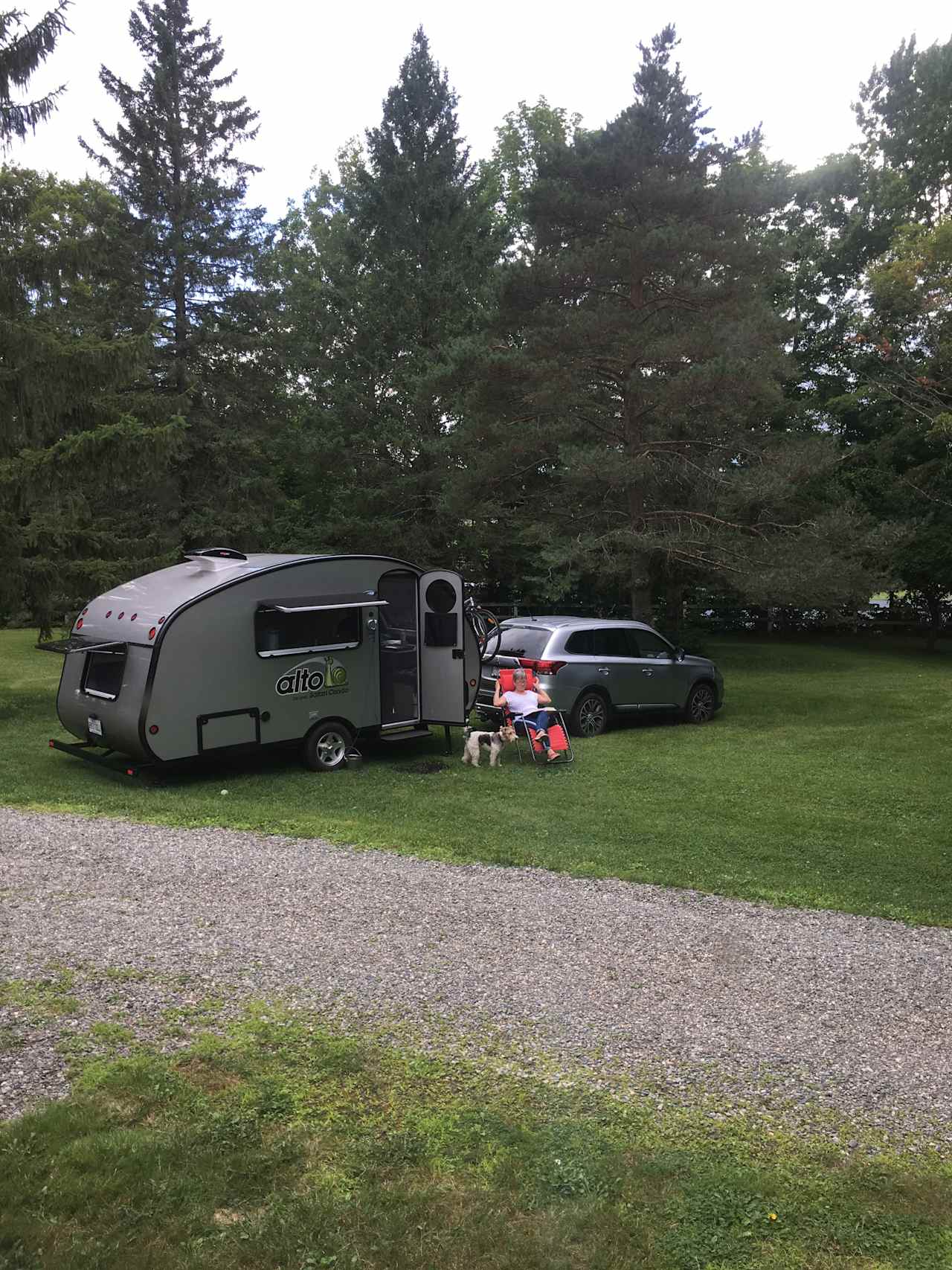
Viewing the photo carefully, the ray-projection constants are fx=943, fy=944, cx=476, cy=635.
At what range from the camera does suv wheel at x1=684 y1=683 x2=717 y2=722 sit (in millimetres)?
14547

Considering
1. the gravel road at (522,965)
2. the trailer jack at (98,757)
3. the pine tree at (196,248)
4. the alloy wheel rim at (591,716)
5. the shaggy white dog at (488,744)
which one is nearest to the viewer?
the gravel road at (522,965)

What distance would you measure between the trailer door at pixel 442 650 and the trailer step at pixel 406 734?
166 millimetres

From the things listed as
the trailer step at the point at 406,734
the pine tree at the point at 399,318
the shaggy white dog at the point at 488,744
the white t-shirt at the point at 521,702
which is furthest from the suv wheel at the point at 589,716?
the pine tree at the point at 399,318

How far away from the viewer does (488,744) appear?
441 inches

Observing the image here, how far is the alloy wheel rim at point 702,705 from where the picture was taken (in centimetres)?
1464

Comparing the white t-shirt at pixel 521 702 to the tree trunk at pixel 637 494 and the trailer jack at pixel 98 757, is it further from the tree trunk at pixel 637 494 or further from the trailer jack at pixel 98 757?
the tree trunk at pixel 637 494

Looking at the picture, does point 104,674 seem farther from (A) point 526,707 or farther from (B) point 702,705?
(B) point 702,705

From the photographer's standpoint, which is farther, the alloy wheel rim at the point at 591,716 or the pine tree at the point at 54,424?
the pine tree at the point at 54,424

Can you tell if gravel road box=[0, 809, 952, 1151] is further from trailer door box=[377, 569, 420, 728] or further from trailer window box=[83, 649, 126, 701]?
trailer door box=[377, 569, 420, 728]

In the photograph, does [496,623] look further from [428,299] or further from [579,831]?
[428,299]

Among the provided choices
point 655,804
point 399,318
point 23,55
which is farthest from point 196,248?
point 655,804

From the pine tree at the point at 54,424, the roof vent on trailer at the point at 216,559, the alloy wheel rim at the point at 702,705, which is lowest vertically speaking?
the alloy wheel rim at the point at 702,705

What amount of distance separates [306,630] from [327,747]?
4.53 feet

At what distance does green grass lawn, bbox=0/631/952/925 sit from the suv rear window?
1484 mm
